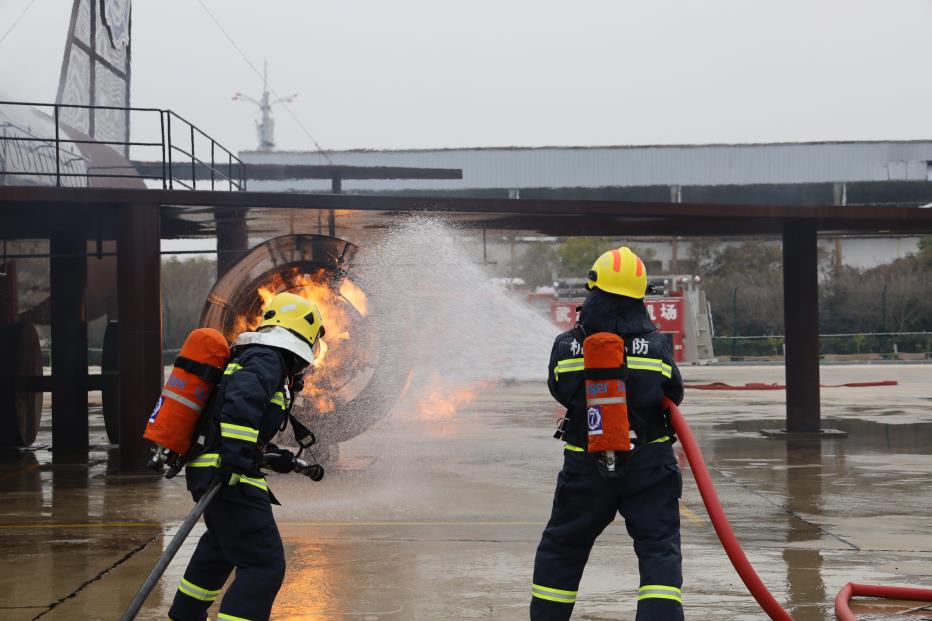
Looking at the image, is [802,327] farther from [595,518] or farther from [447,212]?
[595,518]

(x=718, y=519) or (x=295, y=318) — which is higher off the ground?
(x=295, y=318)

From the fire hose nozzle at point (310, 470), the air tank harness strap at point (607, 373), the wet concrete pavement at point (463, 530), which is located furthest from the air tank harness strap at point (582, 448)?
the wet concrete pavement at point (463, 530)

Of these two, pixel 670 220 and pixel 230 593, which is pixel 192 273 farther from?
pixel 230 593

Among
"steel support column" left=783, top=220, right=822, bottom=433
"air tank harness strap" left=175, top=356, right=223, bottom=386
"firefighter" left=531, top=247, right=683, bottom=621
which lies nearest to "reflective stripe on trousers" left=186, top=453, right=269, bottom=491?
"air tank harness strap" left=175, top=356, right=223, bottom=386

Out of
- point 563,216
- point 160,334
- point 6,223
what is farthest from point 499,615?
point 6,223

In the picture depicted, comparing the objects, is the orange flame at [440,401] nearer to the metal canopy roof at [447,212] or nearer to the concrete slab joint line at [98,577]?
the metal canopy roof at [447,212]

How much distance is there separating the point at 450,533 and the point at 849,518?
3.42m

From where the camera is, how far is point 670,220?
15.9 m

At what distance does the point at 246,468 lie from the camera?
527cm

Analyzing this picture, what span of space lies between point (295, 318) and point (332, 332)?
7.49 m

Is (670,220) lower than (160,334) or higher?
higher

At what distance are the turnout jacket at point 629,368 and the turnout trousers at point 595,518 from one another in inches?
4.5

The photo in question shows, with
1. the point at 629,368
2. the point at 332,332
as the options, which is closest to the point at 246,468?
the point at 629,368

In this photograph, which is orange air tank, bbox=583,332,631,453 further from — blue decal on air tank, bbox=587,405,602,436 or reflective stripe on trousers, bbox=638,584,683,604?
reflective stripe on trousers, bbox=638,584,683,604
